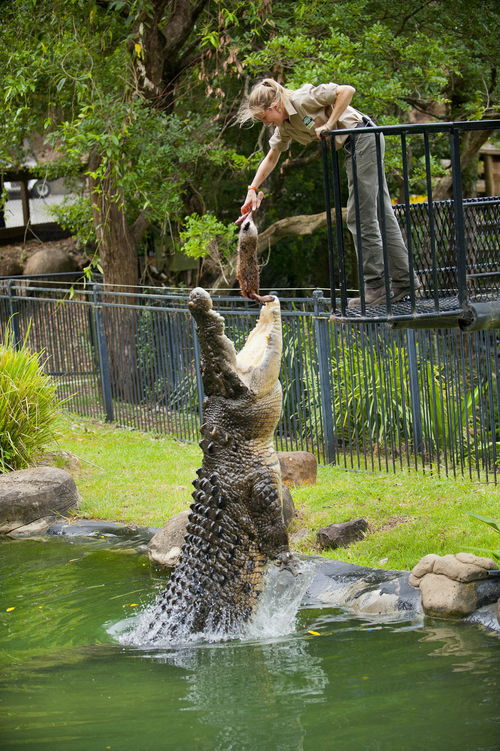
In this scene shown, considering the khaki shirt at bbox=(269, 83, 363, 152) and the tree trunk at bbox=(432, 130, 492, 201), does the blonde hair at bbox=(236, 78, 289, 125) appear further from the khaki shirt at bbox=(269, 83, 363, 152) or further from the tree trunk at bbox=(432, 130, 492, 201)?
the tree trunk at bbox=(432, 130, 492, 201)

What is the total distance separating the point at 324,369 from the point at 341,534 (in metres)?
2.77

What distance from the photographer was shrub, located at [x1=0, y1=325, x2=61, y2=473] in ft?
30.6

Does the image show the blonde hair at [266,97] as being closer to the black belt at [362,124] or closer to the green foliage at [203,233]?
the black belt at [362,124]

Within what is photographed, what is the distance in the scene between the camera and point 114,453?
35.3 feet

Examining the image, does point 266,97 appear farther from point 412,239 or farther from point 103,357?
point 103,357

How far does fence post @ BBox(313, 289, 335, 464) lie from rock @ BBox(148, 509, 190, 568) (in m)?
2.67

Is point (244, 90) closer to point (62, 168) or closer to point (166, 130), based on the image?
point (166, 130)

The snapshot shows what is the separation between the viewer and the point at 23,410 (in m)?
9.55

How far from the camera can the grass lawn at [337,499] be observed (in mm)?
6785

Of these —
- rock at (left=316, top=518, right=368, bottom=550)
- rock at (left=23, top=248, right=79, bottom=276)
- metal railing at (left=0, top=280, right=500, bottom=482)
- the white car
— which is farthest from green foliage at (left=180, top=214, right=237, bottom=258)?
the white car

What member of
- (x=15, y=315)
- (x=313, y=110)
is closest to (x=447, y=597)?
(x=313, y=110)

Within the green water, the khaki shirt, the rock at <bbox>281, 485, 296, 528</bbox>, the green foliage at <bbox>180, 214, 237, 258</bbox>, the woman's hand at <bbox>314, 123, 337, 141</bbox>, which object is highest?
the khaki shirt

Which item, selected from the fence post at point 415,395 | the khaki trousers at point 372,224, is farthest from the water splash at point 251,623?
the fence post at point 415,395

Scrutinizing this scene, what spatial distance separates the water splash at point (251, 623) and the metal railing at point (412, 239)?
65.7 inches
